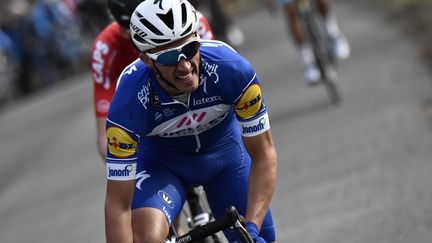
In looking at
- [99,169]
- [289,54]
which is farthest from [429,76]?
[289,54]

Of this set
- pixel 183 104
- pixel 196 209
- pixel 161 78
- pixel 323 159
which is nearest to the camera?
pixel 161 78

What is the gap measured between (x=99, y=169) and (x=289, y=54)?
5.52m

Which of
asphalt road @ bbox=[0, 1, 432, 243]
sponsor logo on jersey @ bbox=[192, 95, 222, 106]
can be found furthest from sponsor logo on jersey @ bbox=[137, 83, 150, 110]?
asphalt road @ bbox=[0, 1, 432, 243]

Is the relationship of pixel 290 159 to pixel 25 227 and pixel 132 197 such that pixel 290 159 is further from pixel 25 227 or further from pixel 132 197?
pixel 132 197

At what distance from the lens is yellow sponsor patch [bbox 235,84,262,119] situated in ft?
20.0

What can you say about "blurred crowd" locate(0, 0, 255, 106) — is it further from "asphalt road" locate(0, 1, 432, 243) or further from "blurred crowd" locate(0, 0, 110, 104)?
"asphalt road" locate(0, 1, 432, 243)

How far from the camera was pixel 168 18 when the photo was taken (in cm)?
593

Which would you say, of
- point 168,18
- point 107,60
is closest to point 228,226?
point 168,18

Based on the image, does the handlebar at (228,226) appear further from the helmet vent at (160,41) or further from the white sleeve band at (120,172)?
the helmet vent at (160,41)

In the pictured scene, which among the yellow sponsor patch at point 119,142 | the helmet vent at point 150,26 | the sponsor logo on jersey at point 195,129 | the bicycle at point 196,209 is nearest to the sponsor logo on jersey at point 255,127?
the sponsor logo on jersey at point 195,129

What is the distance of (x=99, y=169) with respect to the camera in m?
14.9

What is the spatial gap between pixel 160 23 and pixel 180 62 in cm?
22

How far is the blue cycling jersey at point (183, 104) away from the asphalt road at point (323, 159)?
2302 millimetres

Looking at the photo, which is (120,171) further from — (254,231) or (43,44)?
(43,44)
